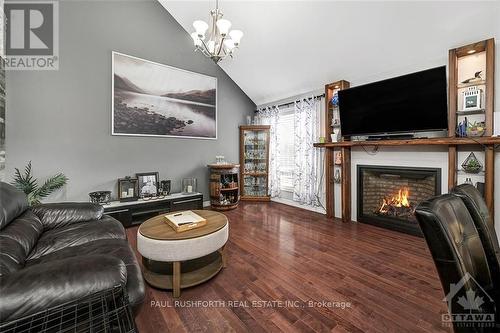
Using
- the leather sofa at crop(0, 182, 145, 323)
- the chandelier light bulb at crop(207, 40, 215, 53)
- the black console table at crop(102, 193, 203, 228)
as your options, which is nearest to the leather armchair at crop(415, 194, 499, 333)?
the leather sofa at crop(0, 182, 145, 323)

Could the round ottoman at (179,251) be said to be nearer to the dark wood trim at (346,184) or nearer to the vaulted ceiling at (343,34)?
the dark wood trim at (346,184)

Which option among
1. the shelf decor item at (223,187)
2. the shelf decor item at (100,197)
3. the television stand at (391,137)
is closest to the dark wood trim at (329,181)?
the television stand at (391,137)

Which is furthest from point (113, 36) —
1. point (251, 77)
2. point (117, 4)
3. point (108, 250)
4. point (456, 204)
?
point (456, 204)

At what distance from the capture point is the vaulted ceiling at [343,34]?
238 centimetres

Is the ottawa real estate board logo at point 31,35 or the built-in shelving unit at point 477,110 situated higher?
the ottawa real estate board logo at point 31,35

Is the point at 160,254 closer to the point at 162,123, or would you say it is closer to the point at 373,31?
the point at 162,123

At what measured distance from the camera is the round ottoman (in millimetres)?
1765

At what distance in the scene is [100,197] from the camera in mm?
3311

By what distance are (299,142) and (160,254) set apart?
129 inches

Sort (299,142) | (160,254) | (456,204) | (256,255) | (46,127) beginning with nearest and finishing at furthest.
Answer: (456,204), (160,254), (256,255), (46,127), (299,142)

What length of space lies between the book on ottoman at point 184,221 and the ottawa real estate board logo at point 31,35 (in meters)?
2.86

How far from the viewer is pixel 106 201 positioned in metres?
3.40

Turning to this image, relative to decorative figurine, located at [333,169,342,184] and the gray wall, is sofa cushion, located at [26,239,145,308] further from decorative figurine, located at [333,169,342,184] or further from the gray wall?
decorative figurine, located at [333,169,342,184]

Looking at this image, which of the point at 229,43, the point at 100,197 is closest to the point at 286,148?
the point at 229,43
